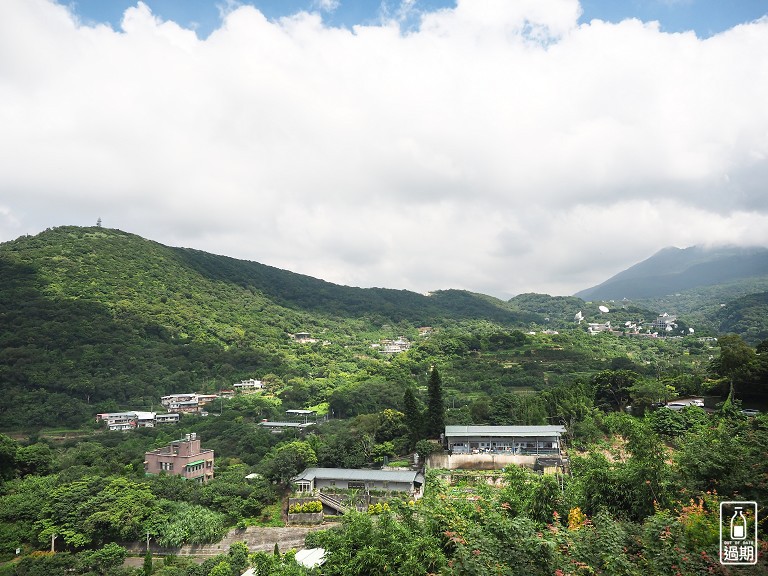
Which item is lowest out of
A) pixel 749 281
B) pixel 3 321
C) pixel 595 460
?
pixel 595 460

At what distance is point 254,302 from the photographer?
254 ft

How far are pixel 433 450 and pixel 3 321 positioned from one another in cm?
4455

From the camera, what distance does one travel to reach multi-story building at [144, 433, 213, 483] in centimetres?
2627

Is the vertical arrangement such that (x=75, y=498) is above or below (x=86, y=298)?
below

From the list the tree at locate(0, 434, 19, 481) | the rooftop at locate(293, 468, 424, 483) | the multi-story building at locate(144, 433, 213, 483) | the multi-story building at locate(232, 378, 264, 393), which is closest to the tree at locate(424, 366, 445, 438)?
the rooftop at locate(293, 468, 424, 483)

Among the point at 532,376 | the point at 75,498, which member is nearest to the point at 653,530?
the point at 75,498

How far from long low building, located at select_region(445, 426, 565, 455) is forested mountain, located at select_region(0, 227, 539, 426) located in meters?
29.0

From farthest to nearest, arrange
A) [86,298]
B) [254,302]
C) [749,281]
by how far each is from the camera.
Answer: [749,281] < [254,302] < [86,298]

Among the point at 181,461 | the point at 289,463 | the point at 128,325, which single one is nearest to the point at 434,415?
the point at 289,463

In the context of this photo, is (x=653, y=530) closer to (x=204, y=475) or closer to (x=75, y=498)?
(x=75, y=498)

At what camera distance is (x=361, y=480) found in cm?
2347

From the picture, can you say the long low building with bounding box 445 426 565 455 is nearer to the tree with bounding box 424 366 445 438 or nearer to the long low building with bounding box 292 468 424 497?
the tree with bounding box 424 366 445 438

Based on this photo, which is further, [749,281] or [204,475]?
[749,281]

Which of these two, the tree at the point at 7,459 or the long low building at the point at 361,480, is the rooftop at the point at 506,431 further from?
the tree at the point at 7,459
